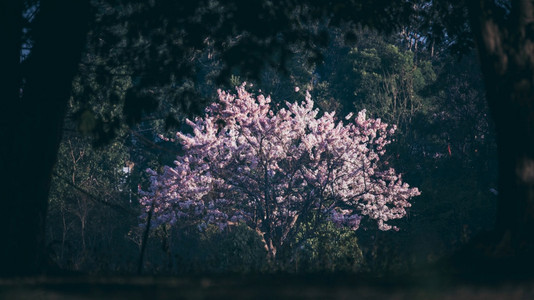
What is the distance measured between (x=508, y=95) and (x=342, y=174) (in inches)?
791

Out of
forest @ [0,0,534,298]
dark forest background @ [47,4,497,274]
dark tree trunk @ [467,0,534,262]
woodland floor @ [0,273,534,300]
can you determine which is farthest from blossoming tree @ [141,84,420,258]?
woodland floor @ [0,273,534,300]

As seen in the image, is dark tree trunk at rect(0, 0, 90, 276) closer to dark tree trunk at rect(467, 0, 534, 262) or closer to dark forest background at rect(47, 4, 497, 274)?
dark tree trunk at rect(467, 0, 534, 262)

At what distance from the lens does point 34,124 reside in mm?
9109

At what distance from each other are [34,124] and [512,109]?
6113 mm

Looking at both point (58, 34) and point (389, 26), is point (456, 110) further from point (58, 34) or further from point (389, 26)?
point (58, 34)

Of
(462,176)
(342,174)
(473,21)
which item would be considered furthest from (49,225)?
(473,21)

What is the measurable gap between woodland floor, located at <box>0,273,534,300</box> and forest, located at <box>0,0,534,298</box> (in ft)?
4.10

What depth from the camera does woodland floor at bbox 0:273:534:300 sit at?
4832 millimetres

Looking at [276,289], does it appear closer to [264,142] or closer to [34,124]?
[34,124]

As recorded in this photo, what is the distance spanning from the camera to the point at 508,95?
820 cm

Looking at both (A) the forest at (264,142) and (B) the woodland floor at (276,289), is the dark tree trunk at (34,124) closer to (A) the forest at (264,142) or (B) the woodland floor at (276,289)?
(A) the forest at (264,142)

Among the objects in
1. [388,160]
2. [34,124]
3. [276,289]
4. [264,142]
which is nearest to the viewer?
[276,289]

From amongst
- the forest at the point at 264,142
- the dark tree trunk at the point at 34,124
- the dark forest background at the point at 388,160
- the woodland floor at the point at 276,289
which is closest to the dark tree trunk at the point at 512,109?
the forest at the point at 264,142

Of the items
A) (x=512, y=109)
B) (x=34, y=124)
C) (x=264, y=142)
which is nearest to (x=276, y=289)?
(x=512, y=109)
